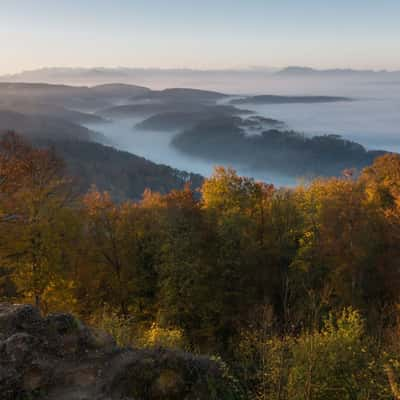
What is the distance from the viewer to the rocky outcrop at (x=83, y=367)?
48.1ft

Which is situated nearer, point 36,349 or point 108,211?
point 36,349

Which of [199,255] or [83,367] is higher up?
[83,367]

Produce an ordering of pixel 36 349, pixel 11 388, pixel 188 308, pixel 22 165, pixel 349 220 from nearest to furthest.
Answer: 1. pixel 11 388
2. pixel 36 349
3. pixel 22 165
4. pixel 188 308
5. pixel 349 220

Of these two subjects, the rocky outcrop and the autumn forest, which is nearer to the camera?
the rocky outcrop

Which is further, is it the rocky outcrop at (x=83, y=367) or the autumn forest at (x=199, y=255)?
the autumn forest at (x=199, y=255)

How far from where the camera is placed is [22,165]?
28.2 m

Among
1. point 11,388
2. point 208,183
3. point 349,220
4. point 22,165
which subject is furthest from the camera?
point 208,183

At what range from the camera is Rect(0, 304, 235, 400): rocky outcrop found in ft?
48.1

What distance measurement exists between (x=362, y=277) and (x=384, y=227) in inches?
176

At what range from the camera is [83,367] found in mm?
16156

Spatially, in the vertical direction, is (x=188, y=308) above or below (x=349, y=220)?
below

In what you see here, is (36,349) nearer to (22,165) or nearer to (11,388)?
(11,388)

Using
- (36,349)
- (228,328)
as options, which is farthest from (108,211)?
(36,349)

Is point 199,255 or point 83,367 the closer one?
point 83,367
